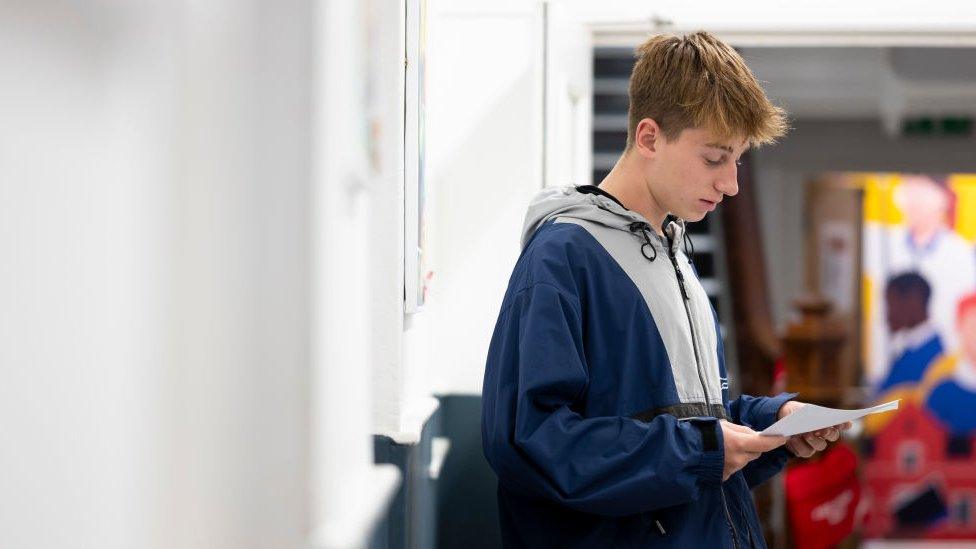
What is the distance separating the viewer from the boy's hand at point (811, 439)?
1.90 meters

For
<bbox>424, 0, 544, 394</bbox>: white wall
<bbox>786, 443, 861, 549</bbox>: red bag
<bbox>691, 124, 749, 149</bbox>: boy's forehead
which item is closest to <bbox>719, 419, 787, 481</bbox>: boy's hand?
<bbox>691, 124, 749, 149</bbox>: boy's forehead

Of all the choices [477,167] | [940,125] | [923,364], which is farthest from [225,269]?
[940,125]

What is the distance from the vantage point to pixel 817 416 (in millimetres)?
1722

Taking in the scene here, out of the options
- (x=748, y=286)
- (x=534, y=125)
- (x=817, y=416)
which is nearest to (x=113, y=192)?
(x=817, y=416)

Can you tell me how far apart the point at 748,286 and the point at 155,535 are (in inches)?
169

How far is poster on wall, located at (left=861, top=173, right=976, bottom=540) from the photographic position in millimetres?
6957

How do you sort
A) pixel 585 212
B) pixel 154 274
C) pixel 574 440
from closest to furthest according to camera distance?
pixel 154 274 → pixel 574 440 → pixel 585 212

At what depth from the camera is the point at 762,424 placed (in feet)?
6.54

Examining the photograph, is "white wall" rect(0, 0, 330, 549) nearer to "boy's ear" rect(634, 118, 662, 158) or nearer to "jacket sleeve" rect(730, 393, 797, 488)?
"boy's ear" rect(634, 118, 662, 158)

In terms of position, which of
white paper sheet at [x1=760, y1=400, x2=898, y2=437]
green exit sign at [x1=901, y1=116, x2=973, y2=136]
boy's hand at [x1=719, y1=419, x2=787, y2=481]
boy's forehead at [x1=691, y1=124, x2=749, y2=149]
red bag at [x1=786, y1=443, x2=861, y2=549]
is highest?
green exit sign at [x1=901, y1=116, x2=973, y2=136]

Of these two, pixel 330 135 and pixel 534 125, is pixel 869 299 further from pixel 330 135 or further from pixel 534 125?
pixel 330 135

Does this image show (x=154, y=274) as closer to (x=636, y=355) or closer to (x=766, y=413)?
(x=636, y=355)

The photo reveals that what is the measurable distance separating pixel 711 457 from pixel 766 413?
0.36m

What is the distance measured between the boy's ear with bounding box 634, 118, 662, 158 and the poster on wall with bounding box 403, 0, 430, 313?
1.65 feet
